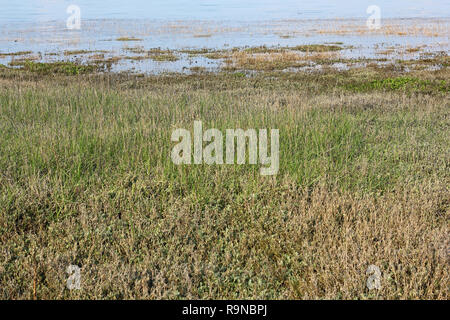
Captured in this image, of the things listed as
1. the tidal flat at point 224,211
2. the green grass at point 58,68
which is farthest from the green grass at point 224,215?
the green grass at point 58,68

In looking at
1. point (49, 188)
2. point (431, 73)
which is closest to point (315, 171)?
point (49, 188)

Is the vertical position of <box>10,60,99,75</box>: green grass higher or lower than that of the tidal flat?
higher

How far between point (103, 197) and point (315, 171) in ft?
11.1

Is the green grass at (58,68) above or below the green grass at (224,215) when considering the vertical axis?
above

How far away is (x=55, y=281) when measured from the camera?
4.20 m

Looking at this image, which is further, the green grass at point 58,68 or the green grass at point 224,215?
the green grass at point 58,68

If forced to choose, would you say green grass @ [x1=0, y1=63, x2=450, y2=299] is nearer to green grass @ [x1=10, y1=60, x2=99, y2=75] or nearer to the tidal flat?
the tidal flat

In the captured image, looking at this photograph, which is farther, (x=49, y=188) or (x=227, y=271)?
(x=49, y=188)

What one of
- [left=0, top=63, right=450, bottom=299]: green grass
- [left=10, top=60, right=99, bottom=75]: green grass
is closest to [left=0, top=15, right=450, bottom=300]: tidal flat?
[left=0, top=63, right=450, bottom=299]: green grass

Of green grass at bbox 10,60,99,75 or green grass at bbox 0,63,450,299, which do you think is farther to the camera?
green grass at bbox 10,60,99,75

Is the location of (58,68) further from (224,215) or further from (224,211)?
(224,215)

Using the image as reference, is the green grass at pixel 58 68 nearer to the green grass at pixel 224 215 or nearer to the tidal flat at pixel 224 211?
the tidal flat at pixel 224 211

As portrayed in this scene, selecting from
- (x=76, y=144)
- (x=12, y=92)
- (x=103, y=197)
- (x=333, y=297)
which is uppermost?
(x=12, y=92)

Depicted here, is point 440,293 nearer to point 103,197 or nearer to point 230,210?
point 230,210
